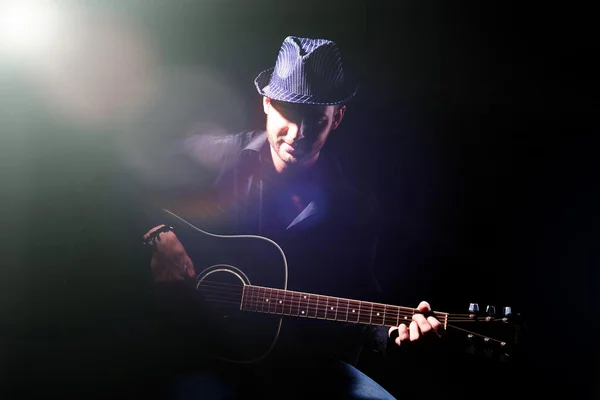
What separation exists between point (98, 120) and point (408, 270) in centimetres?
141

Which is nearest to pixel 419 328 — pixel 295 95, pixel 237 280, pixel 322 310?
pixel 322 310

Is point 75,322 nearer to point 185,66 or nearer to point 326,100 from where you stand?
point 185,66

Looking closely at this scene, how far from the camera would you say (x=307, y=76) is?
1.59m

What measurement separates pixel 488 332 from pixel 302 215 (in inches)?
29.9

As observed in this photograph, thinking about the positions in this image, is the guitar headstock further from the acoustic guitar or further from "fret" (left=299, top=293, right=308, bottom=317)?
"fret" (left=299, top=293, right=308, bottom=317)

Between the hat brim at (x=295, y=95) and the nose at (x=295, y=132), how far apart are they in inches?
3.4

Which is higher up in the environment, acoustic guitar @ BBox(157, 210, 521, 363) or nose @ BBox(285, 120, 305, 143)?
nose @ BBox(285, 120, 305, 143)

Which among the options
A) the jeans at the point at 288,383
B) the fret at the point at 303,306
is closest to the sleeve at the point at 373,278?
the jeans at the point at 288,383

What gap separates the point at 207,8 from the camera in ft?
5.94

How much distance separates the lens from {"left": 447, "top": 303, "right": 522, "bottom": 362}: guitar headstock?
4.62ft

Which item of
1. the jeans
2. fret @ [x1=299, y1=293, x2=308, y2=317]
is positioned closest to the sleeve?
the jeans

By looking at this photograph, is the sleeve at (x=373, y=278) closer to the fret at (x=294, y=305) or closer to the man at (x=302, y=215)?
the man at (x=302, y=215)

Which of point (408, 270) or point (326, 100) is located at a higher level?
point (326, 100)

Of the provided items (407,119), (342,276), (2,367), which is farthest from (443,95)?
(2,367)
